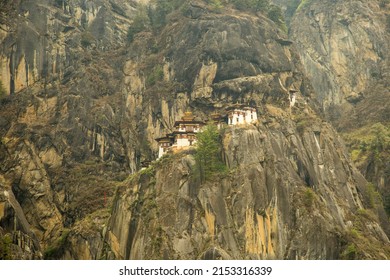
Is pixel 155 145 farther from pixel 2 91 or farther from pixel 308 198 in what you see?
pixel 308 198

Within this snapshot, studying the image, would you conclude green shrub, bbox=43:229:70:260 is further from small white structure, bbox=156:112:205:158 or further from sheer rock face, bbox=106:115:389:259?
small white structure, bbox=156:112:205:158

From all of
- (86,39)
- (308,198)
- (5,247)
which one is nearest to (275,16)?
(86,39)

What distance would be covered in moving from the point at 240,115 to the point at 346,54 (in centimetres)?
5028

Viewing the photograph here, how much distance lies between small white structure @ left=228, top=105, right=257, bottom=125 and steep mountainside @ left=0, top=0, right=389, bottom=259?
193cm

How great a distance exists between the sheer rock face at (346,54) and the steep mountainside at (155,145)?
65.8 feet

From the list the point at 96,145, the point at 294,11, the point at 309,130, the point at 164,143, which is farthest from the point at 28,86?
the point at 294,11

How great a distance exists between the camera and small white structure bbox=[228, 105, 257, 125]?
80.4 meters

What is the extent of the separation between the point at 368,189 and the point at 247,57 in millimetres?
24258

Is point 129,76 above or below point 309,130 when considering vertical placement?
above

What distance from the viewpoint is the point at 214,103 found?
8925 centimetres

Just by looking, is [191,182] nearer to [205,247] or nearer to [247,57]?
[205,247]

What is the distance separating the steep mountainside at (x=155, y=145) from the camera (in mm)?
70812

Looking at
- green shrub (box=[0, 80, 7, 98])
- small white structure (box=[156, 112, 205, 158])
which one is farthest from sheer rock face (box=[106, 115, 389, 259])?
green shrub (box=[0, 80, 7, 98])

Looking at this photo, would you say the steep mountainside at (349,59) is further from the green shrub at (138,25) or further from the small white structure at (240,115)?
the green shrub at (138,25)
